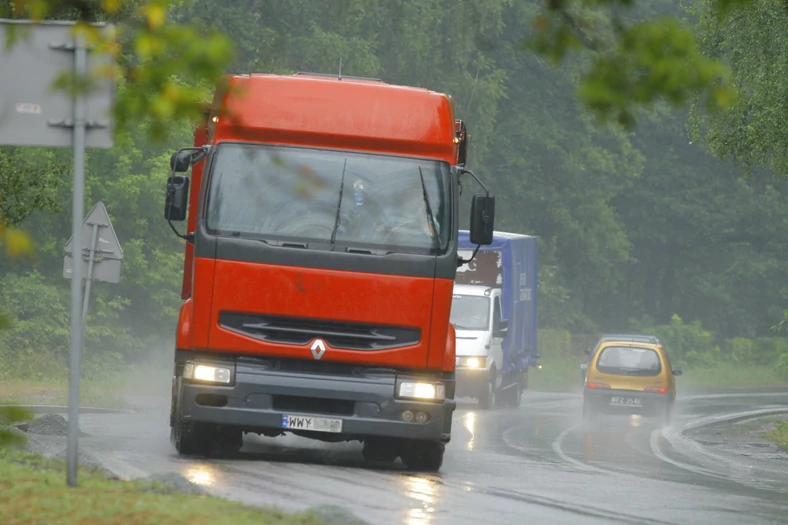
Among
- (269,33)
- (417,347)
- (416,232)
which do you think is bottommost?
(417,347)

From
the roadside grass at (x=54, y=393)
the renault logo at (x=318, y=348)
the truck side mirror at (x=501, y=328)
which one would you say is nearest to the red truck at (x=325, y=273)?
the renault logo at (x=318, y=348)

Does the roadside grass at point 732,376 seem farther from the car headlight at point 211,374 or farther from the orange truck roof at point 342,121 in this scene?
the car headlight at point 211,374

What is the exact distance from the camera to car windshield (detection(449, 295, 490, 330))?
30.3 meters

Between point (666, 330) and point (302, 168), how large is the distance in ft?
218

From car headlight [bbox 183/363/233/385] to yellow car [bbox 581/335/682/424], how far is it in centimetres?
1722

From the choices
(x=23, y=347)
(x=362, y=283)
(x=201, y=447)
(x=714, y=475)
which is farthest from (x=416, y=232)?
(x=23, y=347)

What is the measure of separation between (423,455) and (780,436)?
12.4m

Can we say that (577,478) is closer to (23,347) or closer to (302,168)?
(302,168)

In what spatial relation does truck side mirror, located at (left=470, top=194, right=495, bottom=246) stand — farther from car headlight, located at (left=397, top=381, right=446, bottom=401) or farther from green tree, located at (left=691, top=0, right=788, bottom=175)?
green tree, located at (left=691, top=0, right=788, bottom=175)

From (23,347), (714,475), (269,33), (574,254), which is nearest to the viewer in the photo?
(714,475)

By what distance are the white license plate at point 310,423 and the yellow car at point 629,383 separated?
16.9 meters

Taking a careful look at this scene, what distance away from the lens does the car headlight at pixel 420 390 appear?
13.0 metres

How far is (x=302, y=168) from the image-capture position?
4.86 m

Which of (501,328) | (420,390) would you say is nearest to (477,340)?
(501,328)
